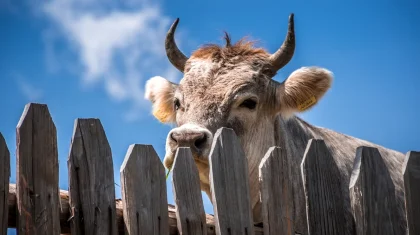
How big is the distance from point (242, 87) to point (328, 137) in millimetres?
1807

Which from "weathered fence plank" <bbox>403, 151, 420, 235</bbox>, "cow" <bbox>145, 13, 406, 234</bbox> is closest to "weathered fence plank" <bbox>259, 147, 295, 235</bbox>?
"weathered fence plank" <bbox>403, 151, 420, 235</bbox>

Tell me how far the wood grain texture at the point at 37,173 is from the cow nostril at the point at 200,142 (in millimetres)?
2717

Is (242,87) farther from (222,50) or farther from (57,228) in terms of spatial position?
(57,228)

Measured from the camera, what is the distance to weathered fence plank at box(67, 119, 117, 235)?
353 cm

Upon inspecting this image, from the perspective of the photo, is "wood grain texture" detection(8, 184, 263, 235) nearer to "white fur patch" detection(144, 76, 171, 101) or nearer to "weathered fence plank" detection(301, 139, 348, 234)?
"weathered fence plank" detection(301, 139, 348, 234)

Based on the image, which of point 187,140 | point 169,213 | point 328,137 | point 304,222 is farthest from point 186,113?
point 169,213

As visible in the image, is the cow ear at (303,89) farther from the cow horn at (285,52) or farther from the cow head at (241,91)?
the cow horn at (285,52)

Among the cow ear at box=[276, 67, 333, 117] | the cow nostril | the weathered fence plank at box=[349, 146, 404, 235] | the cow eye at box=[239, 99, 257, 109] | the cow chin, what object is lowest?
the weathered fence plank at box=[349, 146, 404, 235]

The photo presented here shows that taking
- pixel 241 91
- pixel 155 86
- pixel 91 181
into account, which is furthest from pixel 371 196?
pixel 155 86

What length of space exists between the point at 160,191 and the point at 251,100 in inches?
151

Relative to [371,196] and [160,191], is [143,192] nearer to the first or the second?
[160,191]

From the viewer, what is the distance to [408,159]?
404 cm

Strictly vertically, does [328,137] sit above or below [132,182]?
above

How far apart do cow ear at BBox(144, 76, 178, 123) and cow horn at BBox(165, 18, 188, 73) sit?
0.29m
